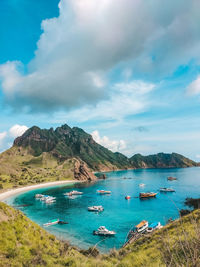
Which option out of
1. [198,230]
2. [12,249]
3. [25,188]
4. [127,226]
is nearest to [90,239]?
[127,226]

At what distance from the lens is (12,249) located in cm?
1220

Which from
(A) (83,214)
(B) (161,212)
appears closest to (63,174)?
(A) (83,214)

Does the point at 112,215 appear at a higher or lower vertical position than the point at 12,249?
lower

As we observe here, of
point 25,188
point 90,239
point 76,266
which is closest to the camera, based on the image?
point 76,266

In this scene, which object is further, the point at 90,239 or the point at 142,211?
the point at 142,211

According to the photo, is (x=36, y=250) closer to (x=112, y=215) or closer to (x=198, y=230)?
(x=198, y=230)

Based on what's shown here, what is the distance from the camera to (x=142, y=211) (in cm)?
6919

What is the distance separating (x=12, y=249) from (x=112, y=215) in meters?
58.5

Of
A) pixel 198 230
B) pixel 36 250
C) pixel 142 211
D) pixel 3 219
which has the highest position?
pixel 198 230

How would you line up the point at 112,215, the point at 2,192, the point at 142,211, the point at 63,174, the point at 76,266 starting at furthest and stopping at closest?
the point at 63,174
the point at 2,192
the point at 142,211
the point at 112,215
the point at 76,266

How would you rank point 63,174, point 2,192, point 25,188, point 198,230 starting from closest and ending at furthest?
point 198,230 < point 2,192 < point 25,188 < point 63,174

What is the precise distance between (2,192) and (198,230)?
12898 centimetres

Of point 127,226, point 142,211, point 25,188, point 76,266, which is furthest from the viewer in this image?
point 25,188

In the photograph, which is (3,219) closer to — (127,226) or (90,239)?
(90,239)
